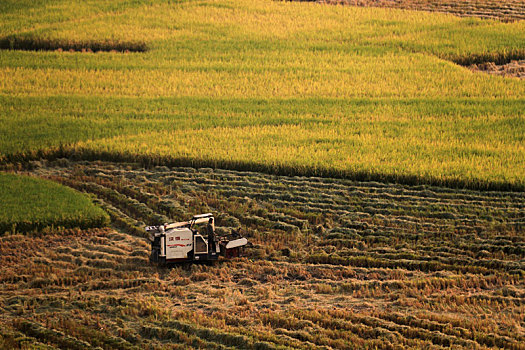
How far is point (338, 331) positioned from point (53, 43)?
12728mm

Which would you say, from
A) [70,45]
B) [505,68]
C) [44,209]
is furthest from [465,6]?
[44,209]

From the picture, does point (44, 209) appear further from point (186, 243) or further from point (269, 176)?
point (269, 176)

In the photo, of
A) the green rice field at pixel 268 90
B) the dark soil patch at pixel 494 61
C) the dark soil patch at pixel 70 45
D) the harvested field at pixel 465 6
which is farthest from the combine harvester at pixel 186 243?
the harvested field at pixel 465 6

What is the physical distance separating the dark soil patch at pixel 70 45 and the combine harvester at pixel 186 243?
9.77m

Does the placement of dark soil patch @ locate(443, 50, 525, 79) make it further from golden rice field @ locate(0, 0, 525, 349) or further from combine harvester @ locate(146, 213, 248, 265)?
combine harvester @ locate(146, 213, 248, 265)

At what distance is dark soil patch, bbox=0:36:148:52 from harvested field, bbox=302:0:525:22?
6288mm

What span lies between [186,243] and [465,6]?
47.9 feet

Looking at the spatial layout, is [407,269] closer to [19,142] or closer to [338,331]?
[338,331]

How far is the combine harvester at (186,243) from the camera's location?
884 centimetres

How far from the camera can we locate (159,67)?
16781 mm

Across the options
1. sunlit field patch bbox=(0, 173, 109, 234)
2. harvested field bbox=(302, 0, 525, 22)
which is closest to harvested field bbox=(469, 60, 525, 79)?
harvested field bbox=(302, 0, 525, 22)

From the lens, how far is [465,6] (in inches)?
830

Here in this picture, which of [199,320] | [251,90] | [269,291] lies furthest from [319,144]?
[199,320]

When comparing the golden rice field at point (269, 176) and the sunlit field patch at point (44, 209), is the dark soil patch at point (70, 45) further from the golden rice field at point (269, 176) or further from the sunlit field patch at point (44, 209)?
the sunlit field patch at point (44, 209)
